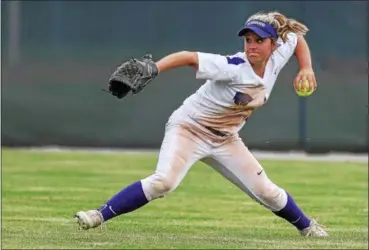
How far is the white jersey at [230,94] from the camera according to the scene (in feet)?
22.6

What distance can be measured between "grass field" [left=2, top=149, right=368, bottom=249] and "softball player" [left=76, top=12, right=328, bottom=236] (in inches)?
11.0

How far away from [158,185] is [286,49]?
1.25 m

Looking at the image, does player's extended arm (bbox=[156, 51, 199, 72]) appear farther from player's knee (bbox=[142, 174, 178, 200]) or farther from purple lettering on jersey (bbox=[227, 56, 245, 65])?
player's knee (bbox=[142, 174, 178, 200])

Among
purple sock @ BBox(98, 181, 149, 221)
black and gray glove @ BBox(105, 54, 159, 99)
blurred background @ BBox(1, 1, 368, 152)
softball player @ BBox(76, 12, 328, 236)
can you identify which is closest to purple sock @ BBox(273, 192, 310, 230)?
softball player @ BBox(76, 12, 328, 236)

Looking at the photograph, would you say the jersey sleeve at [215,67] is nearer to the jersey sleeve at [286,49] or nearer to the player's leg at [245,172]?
the jersey sleeve at [286,49]

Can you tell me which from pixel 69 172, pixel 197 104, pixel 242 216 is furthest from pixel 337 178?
pixel 197 104

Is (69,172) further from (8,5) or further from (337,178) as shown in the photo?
(8,5)

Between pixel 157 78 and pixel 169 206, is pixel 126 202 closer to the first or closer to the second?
pixel 169 206

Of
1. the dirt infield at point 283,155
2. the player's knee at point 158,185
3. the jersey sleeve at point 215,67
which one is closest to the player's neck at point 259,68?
the jersey sleeve at point 215,67

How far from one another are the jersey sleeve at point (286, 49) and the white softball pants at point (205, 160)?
0.60 metres

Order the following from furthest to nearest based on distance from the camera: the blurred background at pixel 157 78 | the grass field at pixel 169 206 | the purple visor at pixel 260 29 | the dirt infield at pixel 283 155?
the blurred background at pixel 157 78 → the dirt infield at pixel 283 155 → the grass field at pixel 169 206 → the purple visor at pixel 260 29

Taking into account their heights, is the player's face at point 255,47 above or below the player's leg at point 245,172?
above

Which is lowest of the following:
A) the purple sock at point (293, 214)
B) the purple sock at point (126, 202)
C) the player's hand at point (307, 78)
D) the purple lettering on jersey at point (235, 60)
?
the purple sock at point (293, 214)

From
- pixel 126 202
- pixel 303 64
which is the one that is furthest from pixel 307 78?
pixel 126 202
